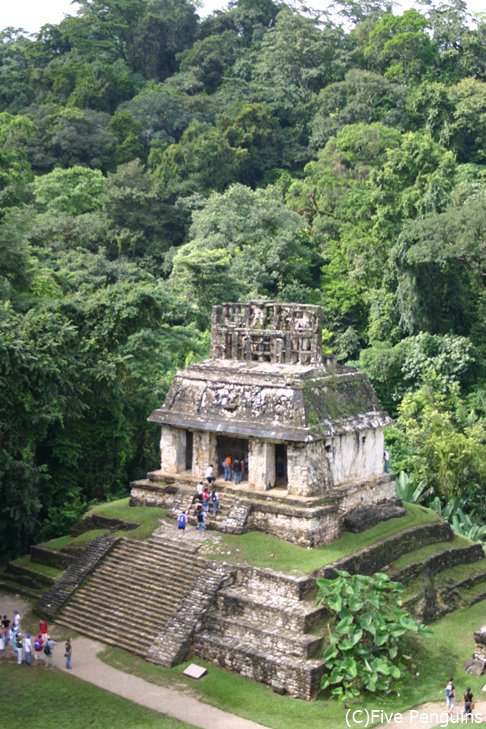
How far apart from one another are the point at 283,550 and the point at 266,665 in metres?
2.73

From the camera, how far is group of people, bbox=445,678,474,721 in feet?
52.6

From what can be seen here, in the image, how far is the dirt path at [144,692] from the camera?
1622cm

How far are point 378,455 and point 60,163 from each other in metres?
35.3

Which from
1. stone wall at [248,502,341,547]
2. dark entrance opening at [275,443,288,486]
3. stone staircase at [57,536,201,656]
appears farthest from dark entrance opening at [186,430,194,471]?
stone wall at [248,502,341,547]

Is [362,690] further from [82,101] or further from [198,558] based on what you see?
[82,101]

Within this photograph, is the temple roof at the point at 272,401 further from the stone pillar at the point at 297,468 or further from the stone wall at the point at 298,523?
the stone wall at the point at 298,523

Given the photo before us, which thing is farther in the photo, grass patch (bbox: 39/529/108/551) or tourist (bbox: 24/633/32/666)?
grass patch (bbox: 39/529/108/551)

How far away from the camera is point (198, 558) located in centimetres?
1981

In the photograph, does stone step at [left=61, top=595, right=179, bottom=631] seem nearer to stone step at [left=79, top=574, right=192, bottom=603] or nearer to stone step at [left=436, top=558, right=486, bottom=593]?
stone step at [left=79, top=574, right=192, bottom=603]

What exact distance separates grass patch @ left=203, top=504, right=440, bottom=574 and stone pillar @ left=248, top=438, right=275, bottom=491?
1156mm

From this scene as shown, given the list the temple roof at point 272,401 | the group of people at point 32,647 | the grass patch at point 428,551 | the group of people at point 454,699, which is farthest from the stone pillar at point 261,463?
the group of people at point 454,699

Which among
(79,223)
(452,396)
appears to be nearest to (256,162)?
(79,223)

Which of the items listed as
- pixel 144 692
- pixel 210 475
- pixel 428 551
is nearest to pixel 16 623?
pixel 144 692

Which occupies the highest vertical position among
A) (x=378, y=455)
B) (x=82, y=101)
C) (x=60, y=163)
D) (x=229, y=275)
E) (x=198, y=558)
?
(x=82, y=101)
